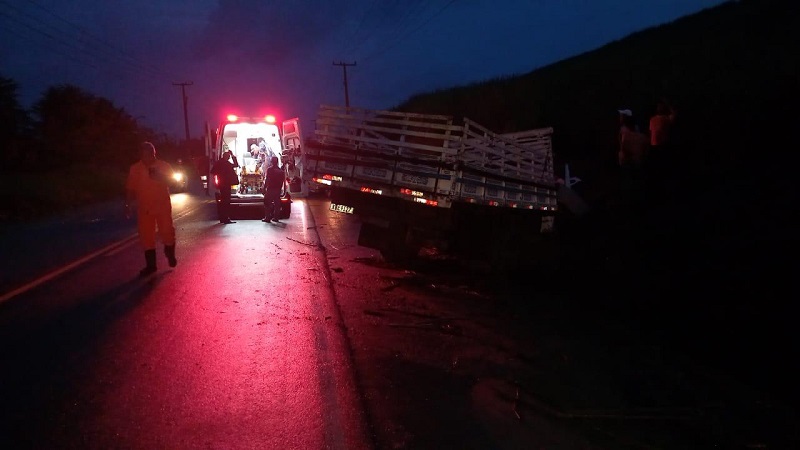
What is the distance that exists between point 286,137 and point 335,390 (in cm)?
1543

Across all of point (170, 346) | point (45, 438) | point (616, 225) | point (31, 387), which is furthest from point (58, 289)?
point (616, 225)

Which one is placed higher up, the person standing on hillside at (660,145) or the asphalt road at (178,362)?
the person standing on hillside at (660,145)

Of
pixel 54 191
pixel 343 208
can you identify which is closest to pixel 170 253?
pixel 343 208

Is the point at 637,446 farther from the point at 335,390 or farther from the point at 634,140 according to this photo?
the point at 634,140

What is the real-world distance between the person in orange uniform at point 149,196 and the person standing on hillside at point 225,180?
26.6 feet

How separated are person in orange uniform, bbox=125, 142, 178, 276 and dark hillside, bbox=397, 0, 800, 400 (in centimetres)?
616

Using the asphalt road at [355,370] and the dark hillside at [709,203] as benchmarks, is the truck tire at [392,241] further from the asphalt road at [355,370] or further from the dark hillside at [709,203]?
the dark hillside at [709,203]

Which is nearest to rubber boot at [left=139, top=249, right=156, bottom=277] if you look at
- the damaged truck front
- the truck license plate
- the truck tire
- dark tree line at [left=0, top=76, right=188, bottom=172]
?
the damaged truck front

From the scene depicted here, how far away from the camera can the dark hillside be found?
25.6 ft

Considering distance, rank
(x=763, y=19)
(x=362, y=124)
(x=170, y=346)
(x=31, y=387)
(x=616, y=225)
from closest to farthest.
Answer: (x=31, y=387) < (x=170, y=346) < (x=362, y=124) < (x=616, y=225) < (x=763, y=19)

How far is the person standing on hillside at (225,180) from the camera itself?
19.3 m

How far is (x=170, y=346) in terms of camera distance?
697cm

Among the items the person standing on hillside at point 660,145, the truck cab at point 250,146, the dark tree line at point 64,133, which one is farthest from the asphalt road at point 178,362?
the dark tree line at point 64,133

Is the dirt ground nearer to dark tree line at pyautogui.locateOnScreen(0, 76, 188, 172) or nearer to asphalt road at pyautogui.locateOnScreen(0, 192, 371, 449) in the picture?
asphalt road at pyautogui.locateOnScreen(0, 192, 371, 449)
